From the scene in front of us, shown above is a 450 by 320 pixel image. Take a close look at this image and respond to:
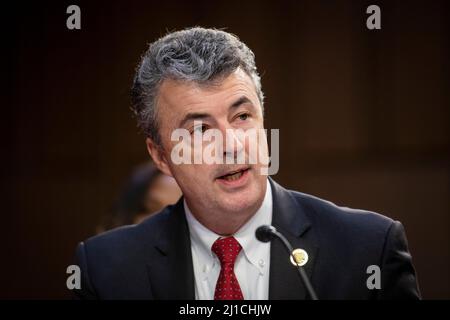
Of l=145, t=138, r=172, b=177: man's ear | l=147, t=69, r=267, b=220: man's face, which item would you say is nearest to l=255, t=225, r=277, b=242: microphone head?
l=147, t=69, r=267, b=220: man's face

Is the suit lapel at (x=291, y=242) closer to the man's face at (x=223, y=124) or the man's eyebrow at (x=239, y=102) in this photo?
the man's face at (x=223, y=124)

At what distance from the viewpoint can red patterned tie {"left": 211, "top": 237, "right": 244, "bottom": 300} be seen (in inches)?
66.7

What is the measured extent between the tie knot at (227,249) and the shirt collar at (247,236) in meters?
0.02

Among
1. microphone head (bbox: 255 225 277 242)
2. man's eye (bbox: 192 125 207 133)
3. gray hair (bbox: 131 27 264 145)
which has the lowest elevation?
microphone head (bbox: 255 225 277 242)

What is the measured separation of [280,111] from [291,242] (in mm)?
1641

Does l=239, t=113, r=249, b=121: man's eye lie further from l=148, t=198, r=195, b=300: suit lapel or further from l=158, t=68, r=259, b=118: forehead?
l=148, t=198, r=195, b=300: suit lapel

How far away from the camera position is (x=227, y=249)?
1.75m

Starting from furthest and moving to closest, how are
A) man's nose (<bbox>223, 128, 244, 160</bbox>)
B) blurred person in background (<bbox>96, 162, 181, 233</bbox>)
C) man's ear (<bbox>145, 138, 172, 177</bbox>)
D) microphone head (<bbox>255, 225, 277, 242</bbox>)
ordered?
1. blurred person in background (<bbox>96, 162, 181, 233</bbox>)
2. man's ear (<bbox>145, 138, 172, 177</bbox>)
3. man's nose (<bbox>223, 128, 244, 160</bbox>)
4. microphone head (<bbox>255, 225, 277, 242</bbox>)

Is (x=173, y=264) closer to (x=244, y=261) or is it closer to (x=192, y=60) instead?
(x=244, y=261)

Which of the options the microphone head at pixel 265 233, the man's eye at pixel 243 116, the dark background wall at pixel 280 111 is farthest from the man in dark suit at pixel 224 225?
the dark background wall at pixel 280 111

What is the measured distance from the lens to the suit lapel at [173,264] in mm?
1748

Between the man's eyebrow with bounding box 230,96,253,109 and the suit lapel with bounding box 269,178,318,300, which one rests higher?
the man's eyebrow with bounding box 230,96,253,109

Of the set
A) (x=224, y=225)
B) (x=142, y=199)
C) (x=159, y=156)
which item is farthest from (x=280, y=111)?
(x=224, y=225)
